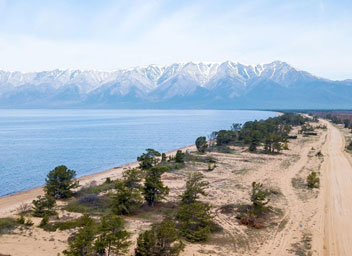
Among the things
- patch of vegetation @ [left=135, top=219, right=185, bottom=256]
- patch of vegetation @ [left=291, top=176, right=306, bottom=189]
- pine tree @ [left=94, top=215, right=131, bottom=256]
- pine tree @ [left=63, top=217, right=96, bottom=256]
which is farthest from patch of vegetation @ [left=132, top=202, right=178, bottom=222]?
patch of vegetation @ [left=291, top=176, right=306, bottom=189]

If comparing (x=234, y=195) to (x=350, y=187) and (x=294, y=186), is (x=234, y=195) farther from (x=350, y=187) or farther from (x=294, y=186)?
(x=350, y=187)

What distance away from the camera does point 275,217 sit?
24062 mm

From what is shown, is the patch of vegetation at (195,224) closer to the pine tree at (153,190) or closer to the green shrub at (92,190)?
the pine tree at (153,190)

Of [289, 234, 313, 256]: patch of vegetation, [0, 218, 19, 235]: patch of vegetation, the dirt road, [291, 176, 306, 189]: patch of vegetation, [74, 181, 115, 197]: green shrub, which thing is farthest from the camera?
[291, 176, 306, 189]: patch of vegetation

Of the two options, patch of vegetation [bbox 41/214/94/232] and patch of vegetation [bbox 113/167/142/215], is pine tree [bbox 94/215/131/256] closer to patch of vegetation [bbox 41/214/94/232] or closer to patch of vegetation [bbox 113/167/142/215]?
patch of vegetation [bbox 41/214/94/232]

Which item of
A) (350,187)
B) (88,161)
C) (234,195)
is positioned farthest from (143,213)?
(88,161)

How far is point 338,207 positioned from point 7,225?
2756 centimetres

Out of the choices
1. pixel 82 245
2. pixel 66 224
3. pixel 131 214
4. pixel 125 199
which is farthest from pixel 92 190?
pixel 82 245

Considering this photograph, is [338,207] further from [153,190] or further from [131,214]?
[131,214]

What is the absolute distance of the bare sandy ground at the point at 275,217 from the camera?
1831cm

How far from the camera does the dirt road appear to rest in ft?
62.5

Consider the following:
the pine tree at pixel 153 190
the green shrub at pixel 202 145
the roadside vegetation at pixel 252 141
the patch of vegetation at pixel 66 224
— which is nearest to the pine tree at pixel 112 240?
the patch of vegetation at pixel 66 224

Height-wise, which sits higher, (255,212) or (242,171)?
(255,212)

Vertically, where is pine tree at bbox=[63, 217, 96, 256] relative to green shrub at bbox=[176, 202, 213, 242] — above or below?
above
